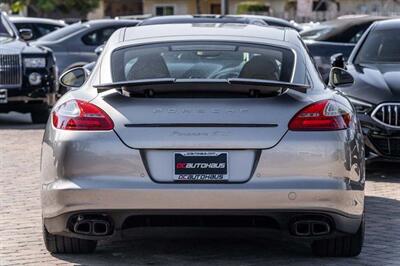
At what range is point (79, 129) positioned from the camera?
237 inches

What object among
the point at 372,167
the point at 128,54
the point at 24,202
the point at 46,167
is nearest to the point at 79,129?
the point at 46,167

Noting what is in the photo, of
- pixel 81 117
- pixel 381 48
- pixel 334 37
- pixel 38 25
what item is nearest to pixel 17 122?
pixel 334 37

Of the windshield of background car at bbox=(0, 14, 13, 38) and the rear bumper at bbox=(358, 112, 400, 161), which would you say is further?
the windshield of background car at bbox=(0, 14, 13, 38)

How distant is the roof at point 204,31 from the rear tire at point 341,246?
4.75 ft

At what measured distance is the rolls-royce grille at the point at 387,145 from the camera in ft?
31.9

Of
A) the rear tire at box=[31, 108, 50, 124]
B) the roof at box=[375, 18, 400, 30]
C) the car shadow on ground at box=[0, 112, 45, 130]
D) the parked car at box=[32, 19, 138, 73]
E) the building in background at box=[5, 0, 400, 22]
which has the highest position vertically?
the roof at box=[375, 18, 400, 30]

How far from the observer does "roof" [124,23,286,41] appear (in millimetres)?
6949

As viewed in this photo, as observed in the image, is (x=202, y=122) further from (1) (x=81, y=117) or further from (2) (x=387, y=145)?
(2) (x=387, y=145)

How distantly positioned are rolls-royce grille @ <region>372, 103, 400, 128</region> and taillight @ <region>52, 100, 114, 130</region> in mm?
4371

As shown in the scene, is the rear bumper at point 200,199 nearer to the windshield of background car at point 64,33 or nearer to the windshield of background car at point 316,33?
the windshield of background car at point 316,33

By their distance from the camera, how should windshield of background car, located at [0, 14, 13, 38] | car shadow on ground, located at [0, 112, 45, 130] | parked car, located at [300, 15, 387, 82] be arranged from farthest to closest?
parked car, located at [300, 15, 387, 82], windshield of background car, located at [0, 14, 13, 38], car shadow on ground, located at [0, 112, 45, 130]

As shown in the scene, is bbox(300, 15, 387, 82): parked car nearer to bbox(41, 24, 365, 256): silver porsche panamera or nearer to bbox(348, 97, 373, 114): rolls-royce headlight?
bbox(348, 97, 373, 114): rolls-royce headlight

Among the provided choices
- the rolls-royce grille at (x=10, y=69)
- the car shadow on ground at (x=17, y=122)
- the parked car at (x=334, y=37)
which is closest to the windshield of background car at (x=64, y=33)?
the car shadow on ground at (x=17, y=122)

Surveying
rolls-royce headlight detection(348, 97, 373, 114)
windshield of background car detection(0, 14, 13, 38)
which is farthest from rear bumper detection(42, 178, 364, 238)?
windshield of background car detection(0, 14, 13, 38)
